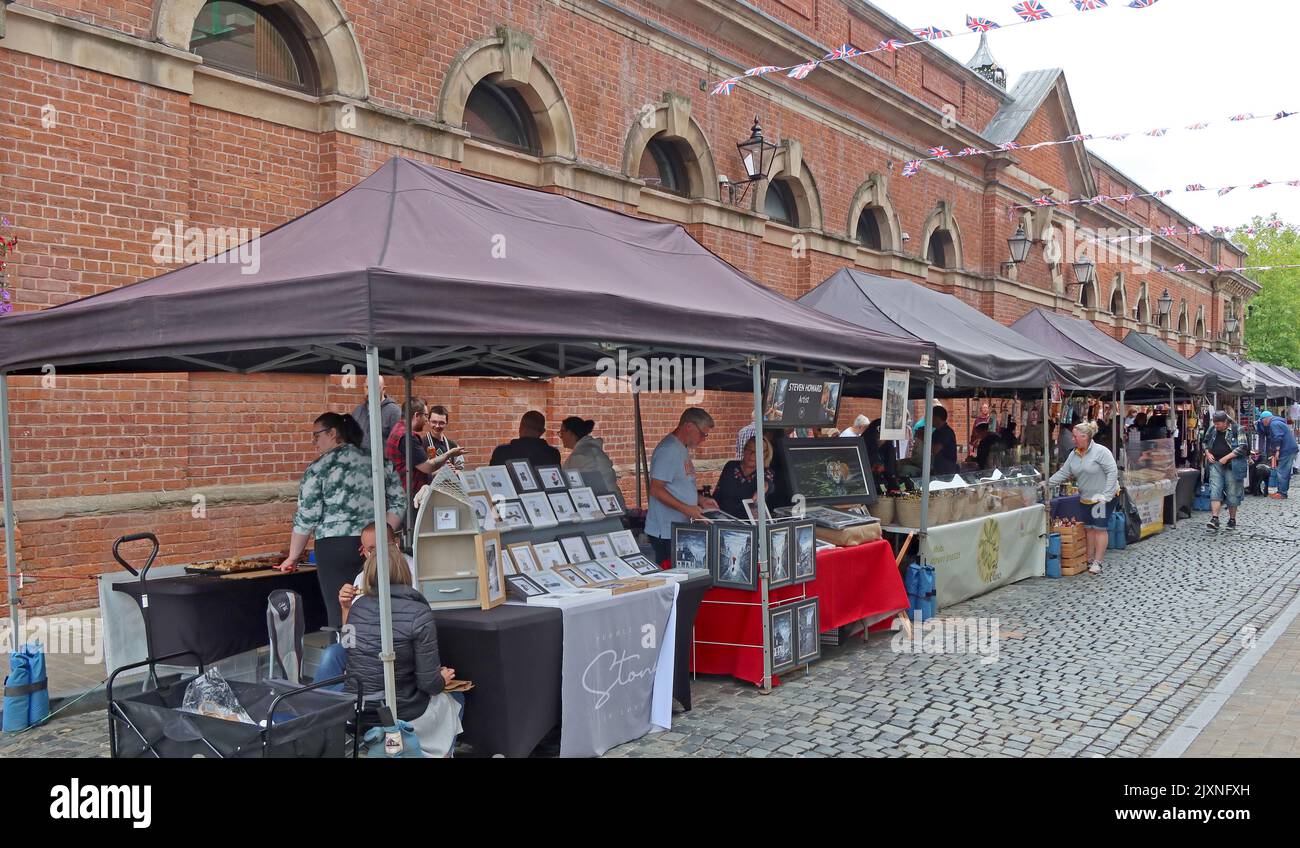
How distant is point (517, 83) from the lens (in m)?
11.5

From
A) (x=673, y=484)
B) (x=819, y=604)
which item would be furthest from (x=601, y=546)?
(x=819, y=604)

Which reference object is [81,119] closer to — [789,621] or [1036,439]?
[789,621]

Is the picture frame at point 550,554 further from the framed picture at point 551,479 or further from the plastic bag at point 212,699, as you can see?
the plastic bag at point 212,699

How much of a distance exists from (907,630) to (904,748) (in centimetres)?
266

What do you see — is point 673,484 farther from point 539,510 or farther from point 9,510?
point 9,510

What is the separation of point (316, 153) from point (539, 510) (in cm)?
520

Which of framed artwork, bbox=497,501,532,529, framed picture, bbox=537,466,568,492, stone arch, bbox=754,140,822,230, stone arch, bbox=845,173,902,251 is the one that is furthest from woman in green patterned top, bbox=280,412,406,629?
stone arch, bbox=845,173,902,251

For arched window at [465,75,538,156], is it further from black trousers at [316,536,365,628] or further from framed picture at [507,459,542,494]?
black trousers at [316,536,365,628]

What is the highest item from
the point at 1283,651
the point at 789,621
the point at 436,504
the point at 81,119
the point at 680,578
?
the point at 81,119

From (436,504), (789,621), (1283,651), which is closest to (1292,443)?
(1283,651)

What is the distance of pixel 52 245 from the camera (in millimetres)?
7535

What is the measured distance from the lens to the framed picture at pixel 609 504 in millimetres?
6576

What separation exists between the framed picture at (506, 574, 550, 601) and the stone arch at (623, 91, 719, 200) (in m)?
8.29

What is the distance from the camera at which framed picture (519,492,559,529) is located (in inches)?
236
